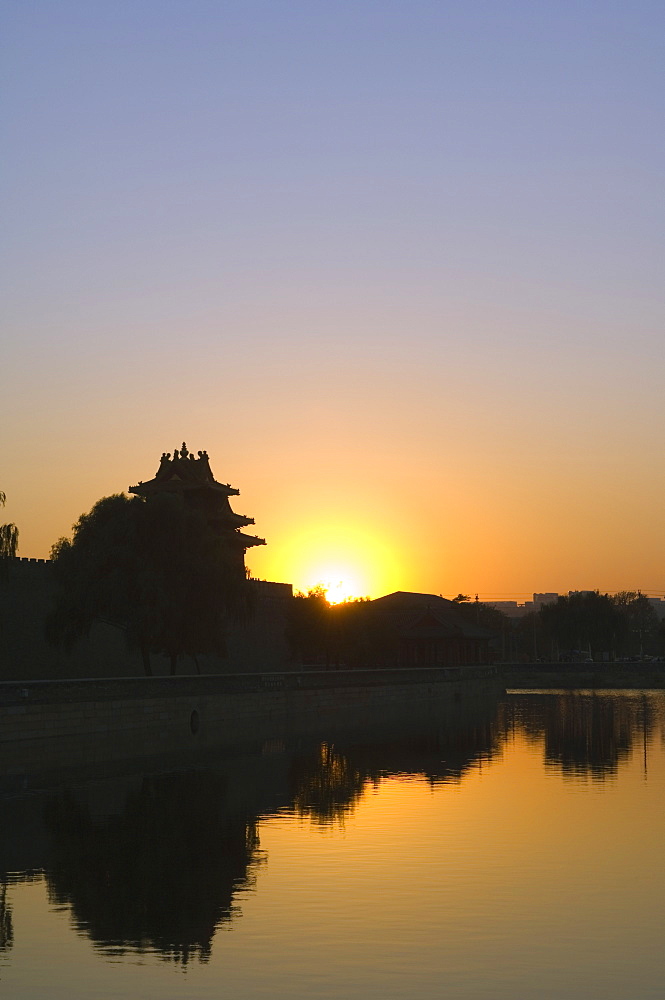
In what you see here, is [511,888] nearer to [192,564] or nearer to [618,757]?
[618,757]

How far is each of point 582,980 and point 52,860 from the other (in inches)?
394

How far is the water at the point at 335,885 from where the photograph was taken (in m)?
12.6

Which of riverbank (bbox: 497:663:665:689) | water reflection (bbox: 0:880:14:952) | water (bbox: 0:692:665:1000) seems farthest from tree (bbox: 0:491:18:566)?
riverbank (bbox: 497:663:665:689)

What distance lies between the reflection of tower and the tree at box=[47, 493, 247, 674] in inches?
1105

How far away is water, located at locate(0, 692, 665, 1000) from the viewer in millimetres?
12641

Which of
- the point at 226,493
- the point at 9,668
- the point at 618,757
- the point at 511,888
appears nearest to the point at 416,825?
the point at 511,888

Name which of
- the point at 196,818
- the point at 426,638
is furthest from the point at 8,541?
the point at 426,638

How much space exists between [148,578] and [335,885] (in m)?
31.7

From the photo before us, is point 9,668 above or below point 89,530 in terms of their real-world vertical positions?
below

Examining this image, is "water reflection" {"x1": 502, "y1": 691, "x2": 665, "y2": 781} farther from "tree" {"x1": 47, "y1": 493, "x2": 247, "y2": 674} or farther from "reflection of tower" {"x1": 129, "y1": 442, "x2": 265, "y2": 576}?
"reflection of tower" {"x1": 129, "y1": 442, "x2": 265, "y2": 576}

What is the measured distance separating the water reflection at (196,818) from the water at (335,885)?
2.7 inches

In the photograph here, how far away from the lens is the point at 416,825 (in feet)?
76.8

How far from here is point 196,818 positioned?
24.7m

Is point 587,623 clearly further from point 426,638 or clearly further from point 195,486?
point 195,486
